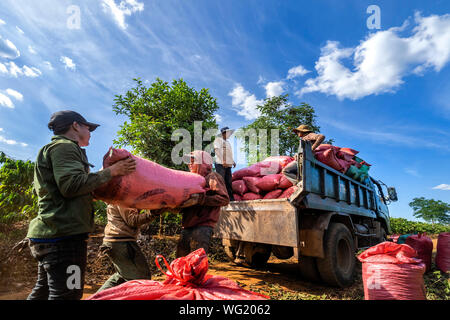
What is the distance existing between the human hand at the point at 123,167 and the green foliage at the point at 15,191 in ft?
14.9

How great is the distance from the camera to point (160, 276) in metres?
4.31

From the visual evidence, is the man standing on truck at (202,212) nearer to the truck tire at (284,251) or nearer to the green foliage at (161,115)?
the truck tire at (284,251)

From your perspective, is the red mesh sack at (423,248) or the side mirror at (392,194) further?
the side mirror at (392,194)

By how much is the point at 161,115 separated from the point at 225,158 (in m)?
2.95

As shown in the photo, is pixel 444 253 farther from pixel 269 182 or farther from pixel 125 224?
pixel 125 224

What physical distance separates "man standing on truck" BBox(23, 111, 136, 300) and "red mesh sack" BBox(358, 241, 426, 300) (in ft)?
7.68

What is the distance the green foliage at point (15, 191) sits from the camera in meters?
4.99

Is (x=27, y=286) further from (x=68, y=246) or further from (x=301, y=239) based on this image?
(x=301, y=239)

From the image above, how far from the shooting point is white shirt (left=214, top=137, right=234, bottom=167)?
14.9ft

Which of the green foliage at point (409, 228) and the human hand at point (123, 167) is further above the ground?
the human hand at point (123, 167)

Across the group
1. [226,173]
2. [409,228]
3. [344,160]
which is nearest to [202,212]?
[226,173]

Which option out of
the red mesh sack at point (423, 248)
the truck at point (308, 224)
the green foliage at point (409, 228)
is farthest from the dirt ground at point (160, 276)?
the green foliage at point (409, 228)

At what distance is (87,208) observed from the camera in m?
1.65
